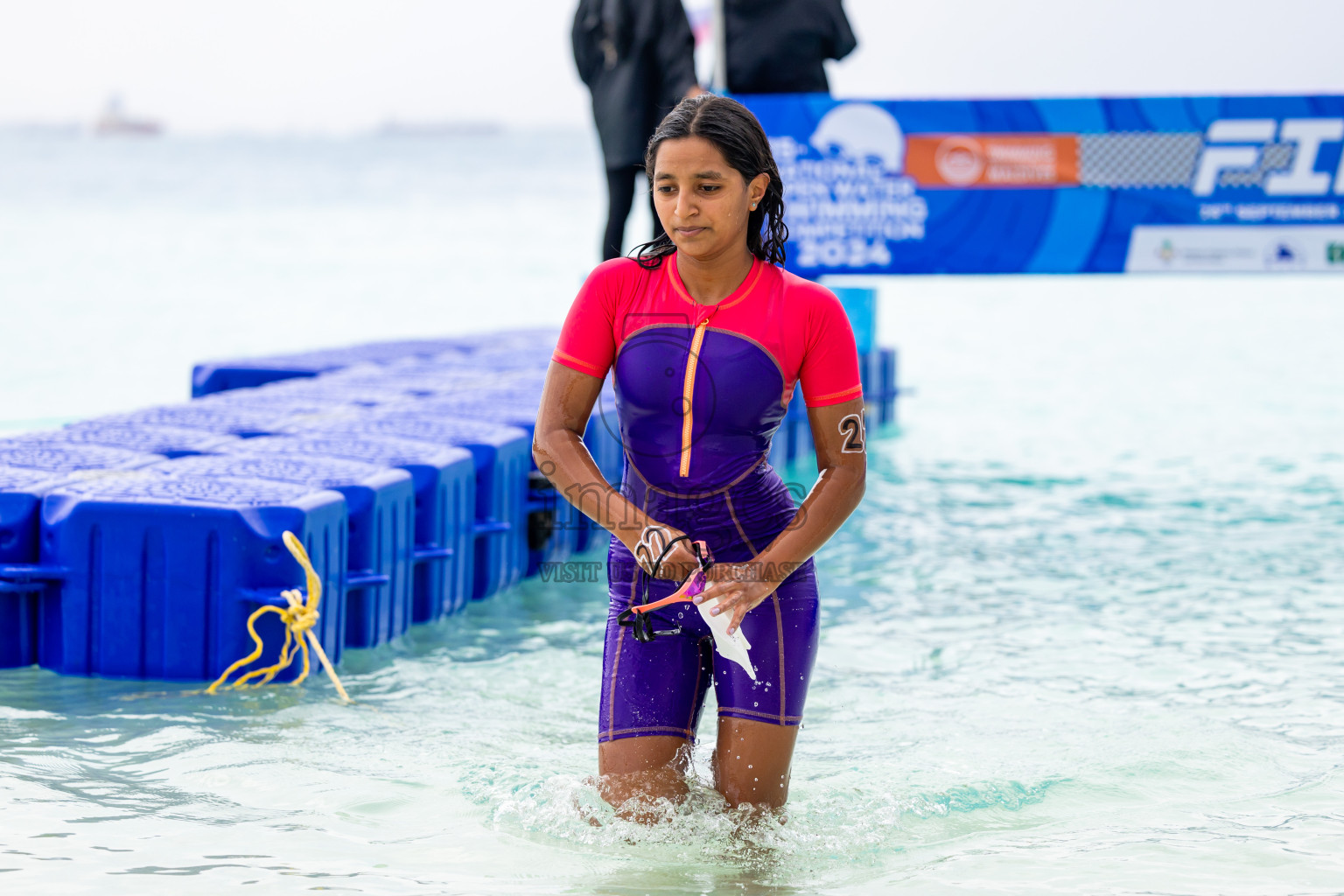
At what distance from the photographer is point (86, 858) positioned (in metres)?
2.82

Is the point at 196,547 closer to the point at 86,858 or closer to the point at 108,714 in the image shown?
the point at 108,714

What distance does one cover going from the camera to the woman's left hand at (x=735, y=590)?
2.48m

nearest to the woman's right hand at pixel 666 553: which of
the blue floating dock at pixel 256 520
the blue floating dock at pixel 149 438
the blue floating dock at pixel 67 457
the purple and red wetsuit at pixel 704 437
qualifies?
the purple and red wetsuit at pixel 704 437

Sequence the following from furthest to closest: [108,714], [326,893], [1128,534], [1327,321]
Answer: [1327,321] → [1128,534] → [108,714] → [326,893]

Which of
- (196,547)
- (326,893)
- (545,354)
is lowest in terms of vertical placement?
(326,893)

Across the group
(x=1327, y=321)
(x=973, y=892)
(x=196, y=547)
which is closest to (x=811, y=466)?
(x=196, y=547)

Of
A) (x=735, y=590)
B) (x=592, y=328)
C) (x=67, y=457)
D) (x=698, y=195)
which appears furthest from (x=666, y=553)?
(x=67, y=457)

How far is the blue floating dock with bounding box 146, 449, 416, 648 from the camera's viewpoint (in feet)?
14.1

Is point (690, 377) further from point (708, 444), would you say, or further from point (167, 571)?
point (167, 571)

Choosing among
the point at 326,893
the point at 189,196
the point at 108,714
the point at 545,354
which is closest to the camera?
the point at 326,893

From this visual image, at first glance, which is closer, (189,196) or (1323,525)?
(1323,525)

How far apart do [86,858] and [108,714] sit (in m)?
0.98

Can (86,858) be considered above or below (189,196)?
below

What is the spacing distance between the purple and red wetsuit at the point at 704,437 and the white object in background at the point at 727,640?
2 cm
